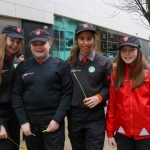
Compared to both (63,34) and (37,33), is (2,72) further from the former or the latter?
(63,34)

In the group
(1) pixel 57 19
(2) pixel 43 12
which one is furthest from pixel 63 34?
(2) pixel 43 12

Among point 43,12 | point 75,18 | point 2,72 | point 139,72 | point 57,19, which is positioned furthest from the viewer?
point 75,18

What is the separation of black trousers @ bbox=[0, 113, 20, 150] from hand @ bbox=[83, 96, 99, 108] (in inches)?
39.3

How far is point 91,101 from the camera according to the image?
103 inches

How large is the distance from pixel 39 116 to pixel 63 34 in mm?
10197

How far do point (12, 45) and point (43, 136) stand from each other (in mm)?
1183

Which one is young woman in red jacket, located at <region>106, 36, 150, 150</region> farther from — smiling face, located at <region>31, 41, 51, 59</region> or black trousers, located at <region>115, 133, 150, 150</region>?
smiling face, located at <region>31, 41, 51, 59</region>

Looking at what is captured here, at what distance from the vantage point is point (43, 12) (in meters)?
10.5

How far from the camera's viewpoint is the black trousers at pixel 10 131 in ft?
9.05

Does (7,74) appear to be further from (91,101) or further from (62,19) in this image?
(62,19)

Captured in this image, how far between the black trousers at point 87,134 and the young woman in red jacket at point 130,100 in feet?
0.36

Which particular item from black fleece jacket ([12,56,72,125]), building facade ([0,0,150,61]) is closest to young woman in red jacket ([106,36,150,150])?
black fleece jacket ([12,56,72,125])

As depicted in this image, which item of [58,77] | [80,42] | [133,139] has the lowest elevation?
[133,139]

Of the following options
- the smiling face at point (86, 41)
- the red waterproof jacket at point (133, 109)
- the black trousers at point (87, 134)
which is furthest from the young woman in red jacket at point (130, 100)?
the smiling face at point (86, 41)
